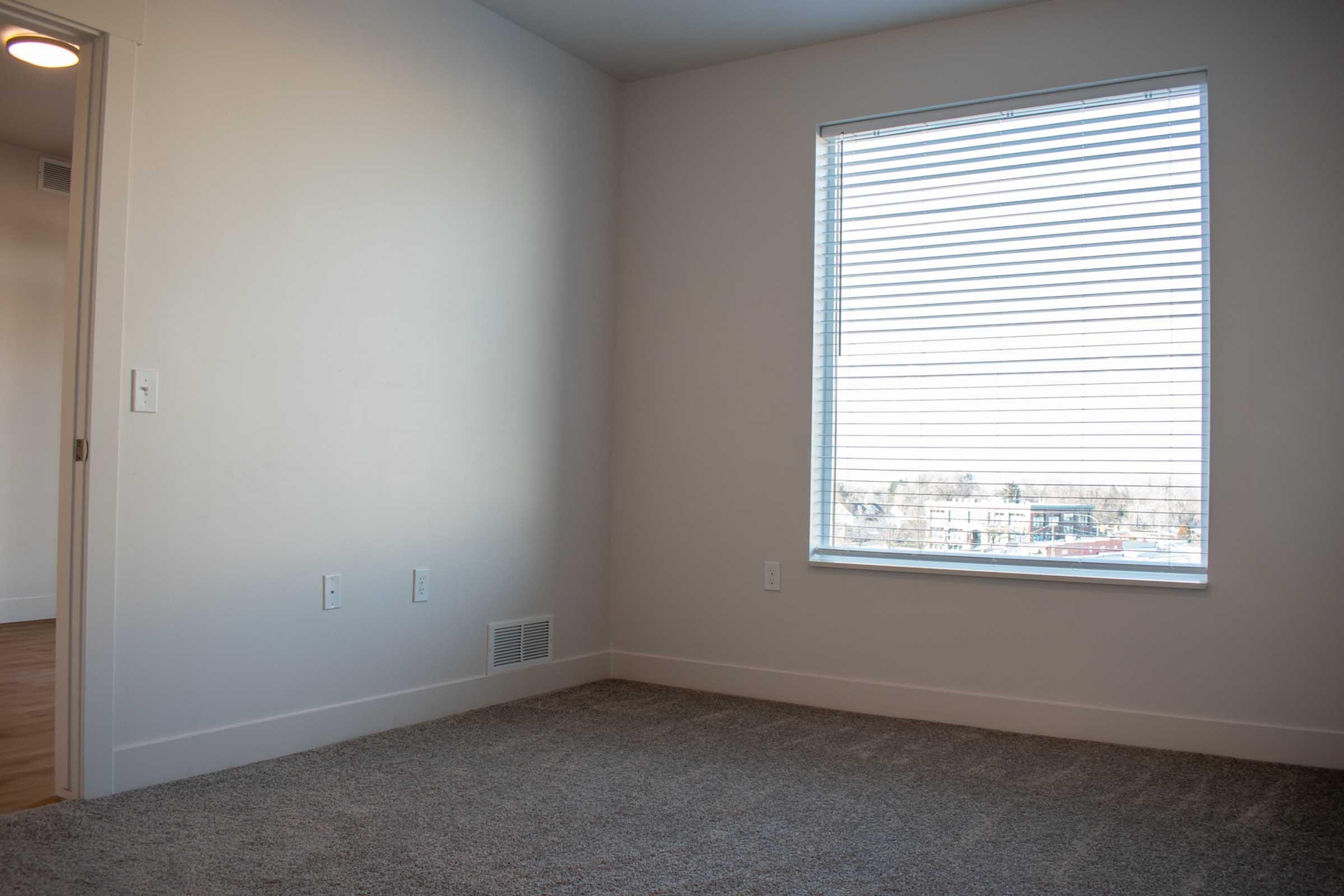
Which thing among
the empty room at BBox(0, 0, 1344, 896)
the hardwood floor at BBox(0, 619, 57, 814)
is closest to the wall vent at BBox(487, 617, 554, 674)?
the empty room at BBox(0, 0, 1344, 896)

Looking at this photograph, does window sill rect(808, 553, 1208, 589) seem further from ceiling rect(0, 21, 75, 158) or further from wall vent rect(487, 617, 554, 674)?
ceiling rect(0, 21, 75, 158)

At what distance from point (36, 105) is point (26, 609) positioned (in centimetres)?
283

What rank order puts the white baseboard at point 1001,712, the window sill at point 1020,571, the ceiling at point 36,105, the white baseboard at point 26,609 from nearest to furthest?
the white baseboard at point 1001,712
the window sill at point 1020,571
the ceiling at point 36,105
the white baseboard at point 26,609

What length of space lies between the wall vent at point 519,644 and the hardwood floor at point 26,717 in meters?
1.46

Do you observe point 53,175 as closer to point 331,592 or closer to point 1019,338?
point 331,592

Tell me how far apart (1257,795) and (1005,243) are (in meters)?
2.02

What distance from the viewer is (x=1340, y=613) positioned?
3135 mm

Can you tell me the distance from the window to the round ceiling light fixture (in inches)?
117

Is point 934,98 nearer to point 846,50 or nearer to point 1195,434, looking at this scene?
point 846,50

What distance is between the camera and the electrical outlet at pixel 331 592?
323 centimetres

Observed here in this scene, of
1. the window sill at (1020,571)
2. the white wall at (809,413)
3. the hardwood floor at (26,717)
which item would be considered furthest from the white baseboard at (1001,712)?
the hardwood floor at (26,717)

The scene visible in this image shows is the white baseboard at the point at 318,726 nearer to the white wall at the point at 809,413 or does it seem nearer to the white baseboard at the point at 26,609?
the white wall at the point at 809,413

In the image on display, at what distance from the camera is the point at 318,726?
3195 millimetres

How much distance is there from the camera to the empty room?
8.55 feet
